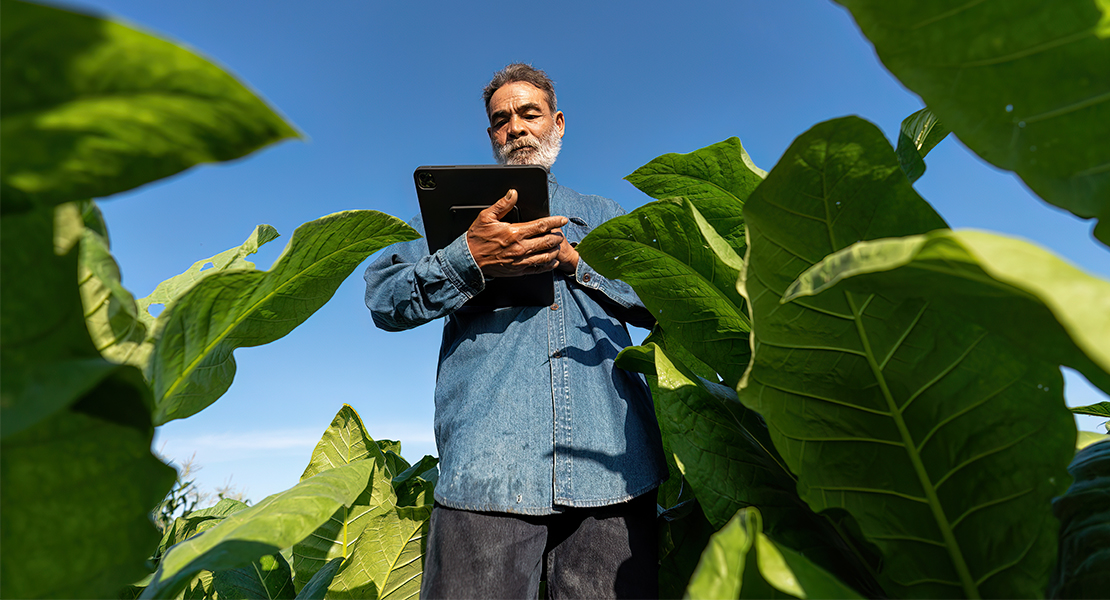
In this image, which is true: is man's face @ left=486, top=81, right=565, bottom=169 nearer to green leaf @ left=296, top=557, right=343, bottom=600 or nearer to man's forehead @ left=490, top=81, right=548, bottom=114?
man's forehead @ left=490, top=81, right=548, bottom=114

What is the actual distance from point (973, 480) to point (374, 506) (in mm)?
1119

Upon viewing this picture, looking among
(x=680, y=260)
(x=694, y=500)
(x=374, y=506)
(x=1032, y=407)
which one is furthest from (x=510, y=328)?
(x=1032, y=407)

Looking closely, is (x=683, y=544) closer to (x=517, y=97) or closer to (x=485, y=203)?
(x=485, y=203)

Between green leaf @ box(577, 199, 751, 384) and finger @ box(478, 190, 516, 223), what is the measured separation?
54cm

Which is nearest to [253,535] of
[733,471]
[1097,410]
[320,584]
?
[733,471]

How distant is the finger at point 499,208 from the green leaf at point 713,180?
43cm

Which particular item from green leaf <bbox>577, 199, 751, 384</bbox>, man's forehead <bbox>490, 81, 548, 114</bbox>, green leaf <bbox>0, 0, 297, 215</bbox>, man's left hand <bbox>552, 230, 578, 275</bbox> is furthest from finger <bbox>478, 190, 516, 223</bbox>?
green leaf <bbox>0, 0, 297, 215</bbox>

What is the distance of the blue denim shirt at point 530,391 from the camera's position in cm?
124

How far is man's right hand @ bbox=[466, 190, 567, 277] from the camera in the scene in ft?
4.25

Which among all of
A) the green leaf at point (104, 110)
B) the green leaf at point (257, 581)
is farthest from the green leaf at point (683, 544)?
the green leaf at point (104, 110)

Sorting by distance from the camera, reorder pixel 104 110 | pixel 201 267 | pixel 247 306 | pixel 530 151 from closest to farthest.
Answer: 1. pixel 104 110
2. pixel 247 306
3. pixel 201 267
4. pixel 530 151

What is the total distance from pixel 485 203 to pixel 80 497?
102 centimetres

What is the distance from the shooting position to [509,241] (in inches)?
50.9

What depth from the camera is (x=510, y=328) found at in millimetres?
1473
